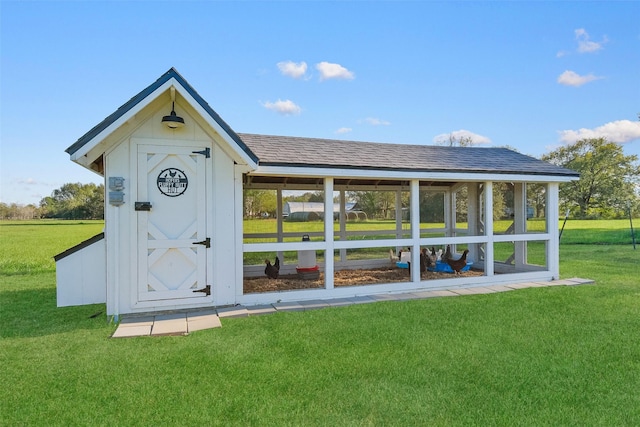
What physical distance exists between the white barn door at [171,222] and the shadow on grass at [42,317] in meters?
0.80

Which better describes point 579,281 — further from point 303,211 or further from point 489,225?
point 303,211

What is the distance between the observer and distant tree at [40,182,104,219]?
158 feet

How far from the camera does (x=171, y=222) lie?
581 centimetres

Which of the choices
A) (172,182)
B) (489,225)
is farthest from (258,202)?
(489,225)

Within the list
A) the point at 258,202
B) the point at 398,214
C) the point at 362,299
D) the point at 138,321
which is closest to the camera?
the point at 138,321

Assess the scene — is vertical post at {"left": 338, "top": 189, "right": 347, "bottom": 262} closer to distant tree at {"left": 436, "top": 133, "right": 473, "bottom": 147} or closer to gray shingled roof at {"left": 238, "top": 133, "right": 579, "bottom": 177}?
gray shingled roof at {"left": 238, "top": 133, "right": 579, "bottom": 177}

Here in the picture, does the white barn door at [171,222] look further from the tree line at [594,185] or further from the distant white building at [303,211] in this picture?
the tree line at [594,185]

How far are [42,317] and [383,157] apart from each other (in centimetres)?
672

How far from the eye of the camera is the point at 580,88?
17.7m

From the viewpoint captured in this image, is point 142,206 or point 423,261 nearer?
point 142,206

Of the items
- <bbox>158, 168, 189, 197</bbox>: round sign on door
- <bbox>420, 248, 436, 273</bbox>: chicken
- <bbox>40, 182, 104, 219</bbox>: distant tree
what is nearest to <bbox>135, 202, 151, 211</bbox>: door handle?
<bbox>158, 168, 189, 197</bbox>: round sign on door

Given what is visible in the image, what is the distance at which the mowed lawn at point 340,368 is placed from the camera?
9.27 feet

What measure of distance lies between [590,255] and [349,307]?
12362 millimetres

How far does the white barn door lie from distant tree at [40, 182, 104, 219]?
48.1 metres
